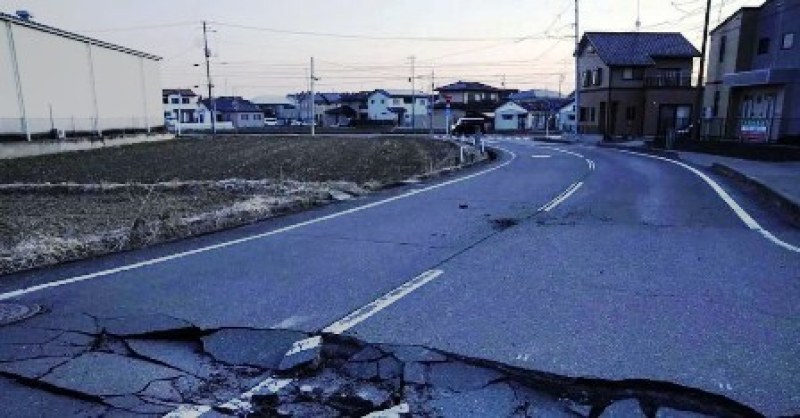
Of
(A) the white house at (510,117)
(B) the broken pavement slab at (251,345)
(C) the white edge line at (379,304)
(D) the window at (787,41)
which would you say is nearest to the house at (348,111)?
(A) the white house at (510,117)

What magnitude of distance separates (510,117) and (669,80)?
32.1 metres

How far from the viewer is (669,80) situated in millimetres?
43812

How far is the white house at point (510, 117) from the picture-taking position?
74.6 meters

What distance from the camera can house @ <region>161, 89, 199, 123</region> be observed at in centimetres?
10104

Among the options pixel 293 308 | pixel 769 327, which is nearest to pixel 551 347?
pixel 769 327

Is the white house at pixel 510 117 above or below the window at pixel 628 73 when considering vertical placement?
below

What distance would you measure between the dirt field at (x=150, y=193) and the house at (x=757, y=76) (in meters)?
14.7

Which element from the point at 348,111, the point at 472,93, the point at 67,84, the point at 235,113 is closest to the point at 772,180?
the point at 67,84

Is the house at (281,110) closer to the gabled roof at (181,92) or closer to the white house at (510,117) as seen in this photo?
Result: the gabled roof at (181,92)

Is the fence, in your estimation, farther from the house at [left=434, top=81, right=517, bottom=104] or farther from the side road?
the house at [left=434, top=81, right=517, bottom=104]

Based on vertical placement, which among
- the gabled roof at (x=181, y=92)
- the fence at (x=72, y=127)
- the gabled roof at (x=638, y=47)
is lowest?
the fence at (x=72, y=127)

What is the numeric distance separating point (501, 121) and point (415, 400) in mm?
74907

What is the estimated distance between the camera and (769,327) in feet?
14.1

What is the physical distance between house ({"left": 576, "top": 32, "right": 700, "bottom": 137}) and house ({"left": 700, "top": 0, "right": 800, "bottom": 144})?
924cm
